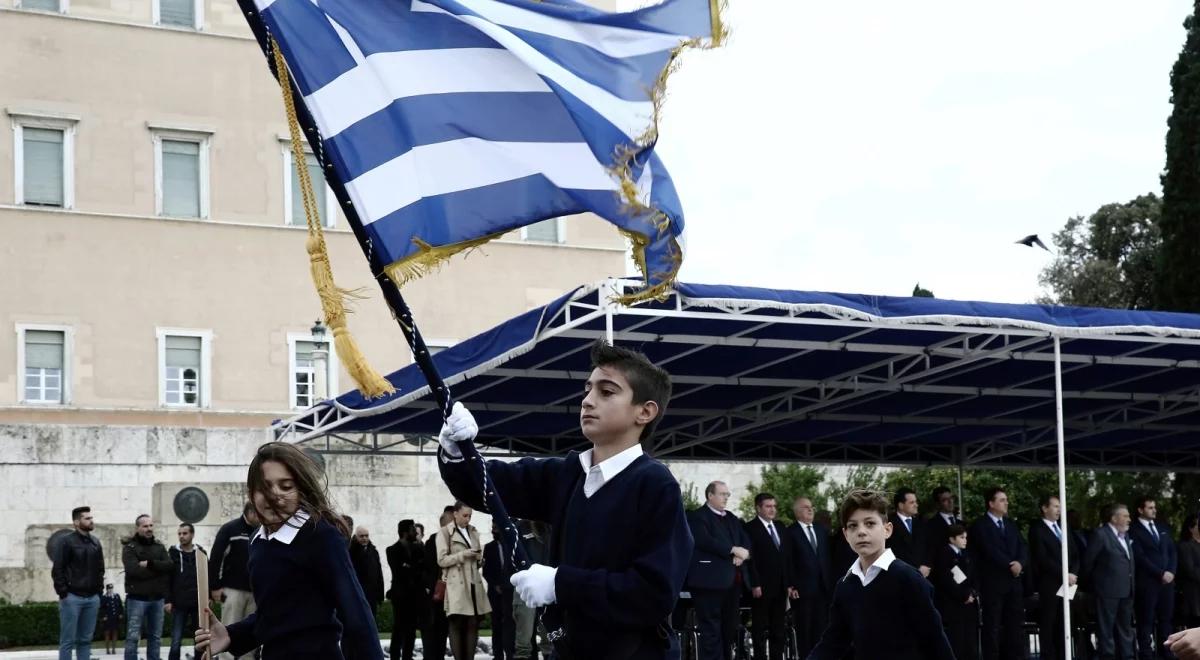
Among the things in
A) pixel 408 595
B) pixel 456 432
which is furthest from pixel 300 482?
pixel 408 595

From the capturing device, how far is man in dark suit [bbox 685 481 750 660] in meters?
18.0

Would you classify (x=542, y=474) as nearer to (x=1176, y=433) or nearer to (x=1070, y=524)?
(x=1070, y=524)

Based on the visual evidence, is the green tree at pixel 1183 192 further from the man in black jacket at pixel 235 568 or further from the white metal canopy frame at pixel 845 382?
the man in black jacket at pixel 235 568

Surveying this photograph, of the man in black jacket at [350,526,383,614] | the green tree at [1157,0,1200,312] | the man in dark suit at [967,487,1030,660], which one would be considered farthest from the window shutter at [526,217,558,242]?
the man in dark suit at [967,487,1030,660]

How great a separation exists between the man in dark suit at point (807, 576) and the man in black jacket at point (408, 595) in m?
4.44

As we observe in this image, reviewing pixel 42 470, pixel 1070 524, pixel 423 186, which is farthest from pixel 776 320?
pixel 42 470

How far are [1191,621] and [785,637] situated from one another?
5540mm

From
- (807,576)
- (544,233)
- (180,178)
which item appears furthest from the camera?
(544,233)

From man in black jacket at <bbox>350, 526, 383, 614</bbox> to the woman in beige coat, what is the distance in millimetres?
971

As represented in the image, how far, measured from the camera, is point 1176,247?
38.1 metres

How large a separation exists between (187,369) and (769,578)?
77.3 ft

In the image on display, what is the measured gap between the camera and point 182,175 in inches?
1588

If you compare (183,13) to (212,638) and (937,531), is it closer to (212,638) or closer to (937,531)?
(937,531)

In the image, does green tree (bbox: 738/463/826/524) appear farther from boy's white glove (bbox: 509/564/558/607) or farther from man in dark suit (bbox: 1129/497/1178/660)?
boy's white glove (bbox: 509/564/558/607)
